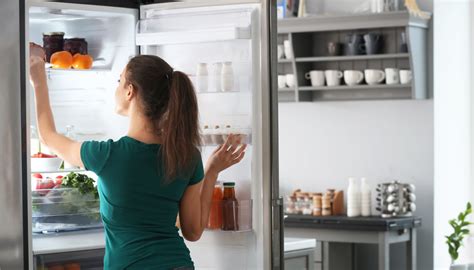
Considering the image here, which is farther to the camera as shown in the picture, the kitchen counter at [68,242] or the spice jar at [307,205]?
the spice jar at [307,205]

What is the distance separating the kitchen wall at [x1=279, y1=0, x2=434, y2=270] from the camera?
5926 mm

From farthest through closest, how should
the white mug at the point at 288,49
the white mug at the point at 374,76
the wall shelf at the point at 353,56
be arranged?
the white mug at the point at 288,49 < the white mug at the point at 374,76 < the wall shelf at the point at 353,56

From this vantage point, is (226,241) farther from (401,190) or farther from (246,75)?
(401,190)

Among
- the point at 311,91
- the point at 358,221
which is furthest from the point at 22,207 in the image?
the point at 311,91

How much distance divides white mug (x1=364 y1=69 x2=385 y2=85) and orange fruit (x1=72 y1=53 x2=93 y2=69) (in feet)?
9.48

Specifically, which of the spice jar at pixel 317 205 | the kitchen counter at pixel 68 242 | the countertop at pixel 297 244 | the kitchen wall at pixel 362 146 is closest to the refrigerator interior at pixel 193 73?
the kitchen counter at pixel 68 242

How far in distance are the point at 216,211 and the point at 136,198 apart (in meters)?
0.49

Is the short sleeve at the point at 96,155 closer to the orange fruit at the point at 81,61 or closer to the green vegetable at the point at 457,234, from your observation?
the orange fruit at the point at 81,61

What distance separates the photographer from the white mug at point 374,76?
19.2ft

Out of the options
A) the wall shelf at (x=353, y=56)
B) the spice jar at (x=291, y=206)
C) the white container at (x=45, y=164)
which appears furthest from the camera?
the spice jar at (x=291, y=206)

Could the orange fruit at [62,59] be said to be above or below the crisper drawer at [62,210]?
above

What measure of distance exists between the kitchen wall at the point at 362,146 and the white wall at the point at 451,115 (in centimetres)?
6

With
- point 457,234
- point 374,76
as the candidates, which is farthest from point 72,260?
point 374,76

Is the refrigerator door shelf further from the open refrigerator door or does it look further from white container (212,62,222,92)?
white container (212,62,222,92)
